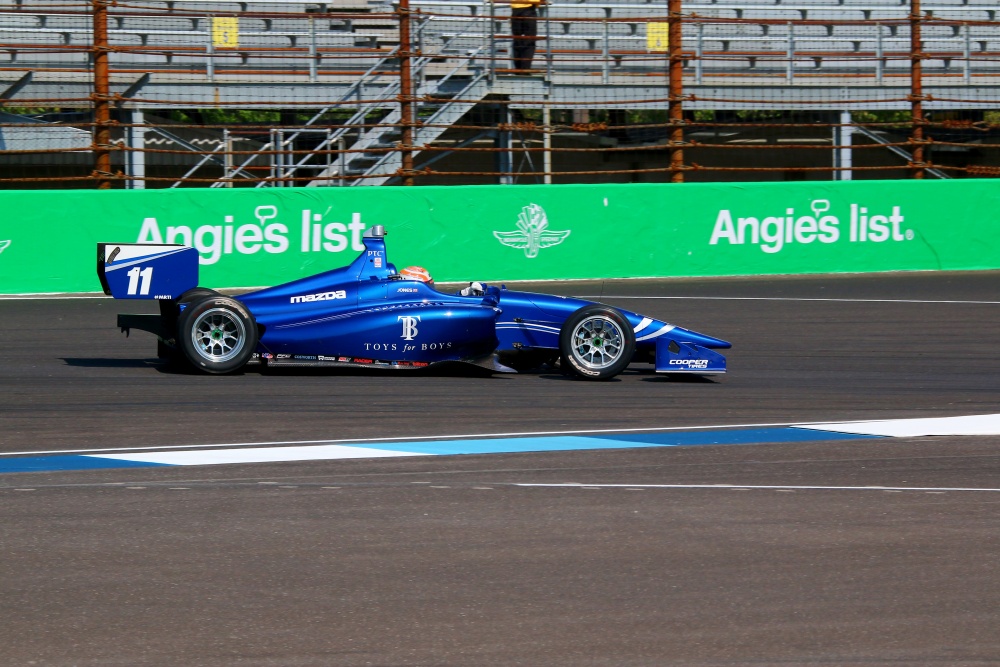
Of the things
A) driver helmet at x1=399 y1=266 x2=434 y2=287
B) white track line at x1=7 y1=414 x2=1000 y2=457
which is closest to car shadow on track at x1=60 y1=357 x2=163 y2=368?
driver helmet at x1=399 y1=266 x2=434 y2=287

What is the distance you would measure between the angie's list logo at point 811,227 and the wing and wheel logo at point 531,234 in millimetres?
2264

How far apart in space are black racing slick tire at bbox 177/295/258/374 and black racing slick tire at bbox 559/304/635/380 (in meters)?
2.26

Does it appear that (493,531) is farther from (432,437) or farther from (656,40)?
(656,40)

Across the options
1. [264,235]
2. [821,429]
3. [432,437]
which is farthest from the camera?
[264,235]

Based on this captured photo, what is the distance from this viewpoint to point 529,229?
1827cm

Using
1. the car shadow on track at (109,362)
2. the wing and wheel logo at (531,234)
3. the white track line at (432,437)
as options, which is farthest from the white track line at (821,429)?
the wing and wheel logo at (531,234)

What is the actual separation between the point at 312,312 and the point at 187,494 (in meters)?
3.89

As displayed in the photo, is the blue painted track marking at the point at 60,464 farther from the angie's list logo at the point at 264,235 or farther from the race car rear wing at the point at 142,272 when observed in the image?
the angie's list logo at the point at 264,235

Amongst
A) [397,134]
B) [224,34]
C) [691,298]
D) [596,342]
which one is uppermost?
[224,34]

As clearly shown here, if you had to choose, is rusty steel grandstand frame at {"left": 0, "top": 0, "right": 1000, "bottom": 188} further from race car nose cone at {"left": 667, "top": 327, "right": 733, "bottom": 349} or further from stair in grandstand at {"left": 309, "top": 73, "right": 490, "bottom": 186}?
race car nose cone at {"left": 667, "top": 327, "right": 733, "bottom": 349}

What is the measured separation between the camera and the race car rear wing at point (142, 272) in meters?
10.2

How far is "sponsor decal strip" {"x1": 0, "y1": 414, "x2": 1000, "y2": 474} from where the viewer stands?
7.35 metres

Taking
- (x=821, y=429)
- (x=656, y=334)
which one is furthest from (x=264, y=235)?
(x=821, y=429)

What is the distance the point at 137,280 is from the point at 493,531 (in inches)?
205
